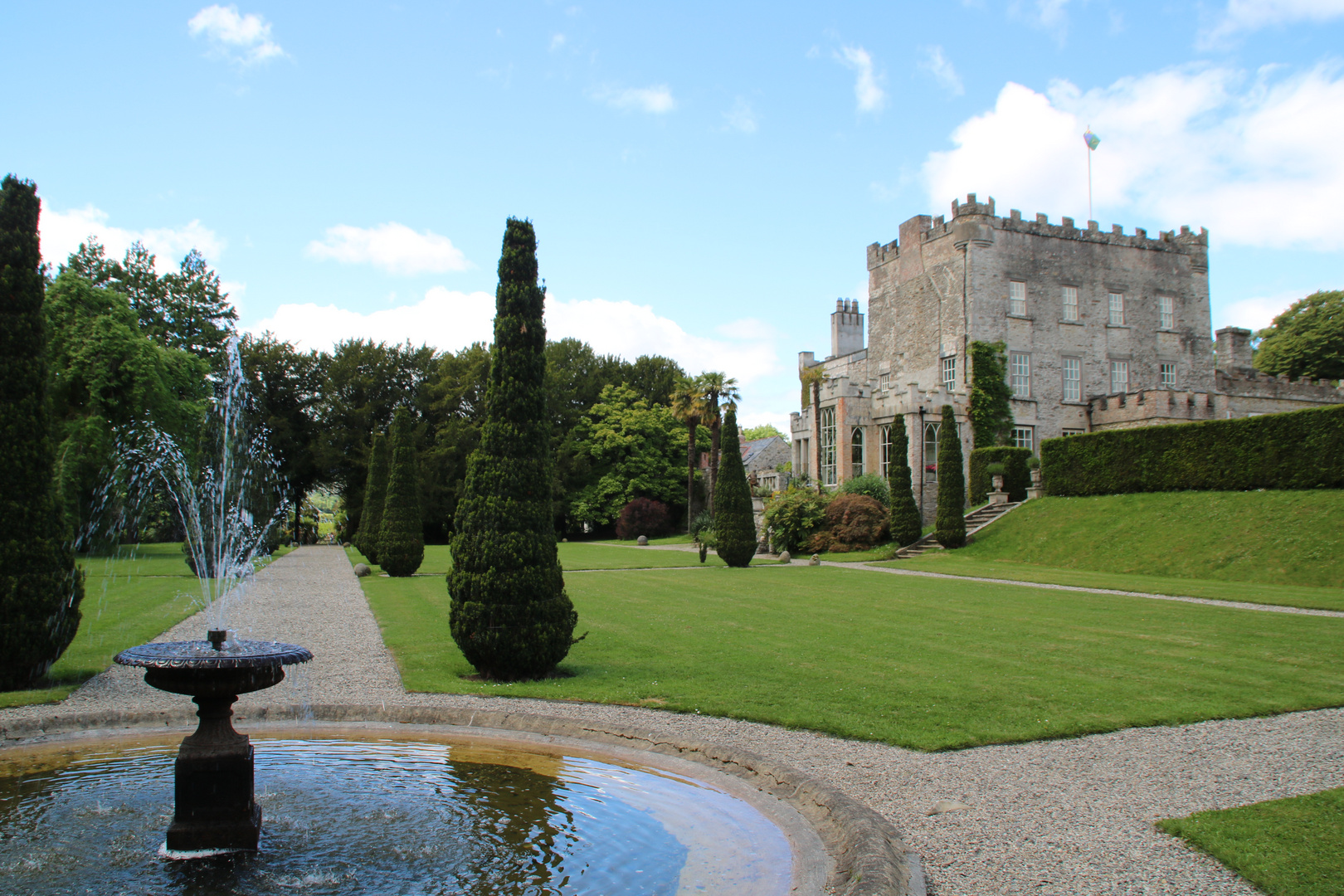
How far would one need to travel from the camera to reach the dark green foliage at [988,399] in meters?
37.0

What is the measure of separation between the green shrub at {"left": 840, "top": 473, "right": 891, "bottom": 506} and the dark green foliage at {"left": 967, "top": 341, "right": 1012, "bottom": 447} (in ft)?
17.7

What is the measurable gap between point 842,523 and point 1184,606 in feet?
57.7

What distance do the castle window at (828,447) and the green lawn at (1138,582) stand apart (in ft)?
35.5

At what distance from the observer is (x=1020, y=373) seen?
38.2 m

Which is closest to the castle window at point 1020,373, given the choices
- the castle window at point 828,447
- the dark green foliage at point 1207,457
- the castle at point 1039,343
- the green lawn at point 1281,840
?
the castle at point 1039,343

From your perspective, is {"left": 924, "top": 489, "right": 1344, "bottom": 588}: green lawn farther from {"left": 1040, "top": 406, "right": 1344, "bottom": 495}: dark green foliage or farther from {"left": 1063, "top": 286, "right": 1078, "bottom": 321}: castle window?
{"left": 1063, "top": 286, "right": 1078, "bottom": 321}: castle window

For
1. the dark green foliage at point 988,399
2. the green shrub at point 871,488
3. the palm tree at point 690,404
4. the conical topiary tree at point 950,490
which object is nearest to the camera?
the conical topiary tree at point 950,490

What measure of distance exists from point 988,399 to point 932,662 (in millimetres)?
29555

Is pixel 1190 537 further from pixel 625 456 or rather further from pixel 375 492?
pixel 625 456

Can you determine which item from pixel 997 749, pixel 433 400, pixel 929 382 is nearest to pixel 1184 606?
pixel 997 749

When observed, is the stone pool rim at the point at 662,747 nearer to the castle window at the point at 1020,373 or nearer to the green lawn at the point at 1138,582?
the green lawn at the point at 1138,582

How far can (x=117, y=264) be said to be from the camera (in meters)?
40.7

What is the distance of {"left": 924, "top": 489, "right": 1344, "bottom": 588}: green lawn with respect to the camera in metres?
19.8

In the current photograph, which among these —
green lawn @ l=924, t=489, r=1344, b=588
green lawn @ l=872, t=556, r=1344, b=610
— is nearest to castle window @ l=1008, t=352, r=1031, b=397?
green lawn @ l=924, t=489, r=1344, b=588
